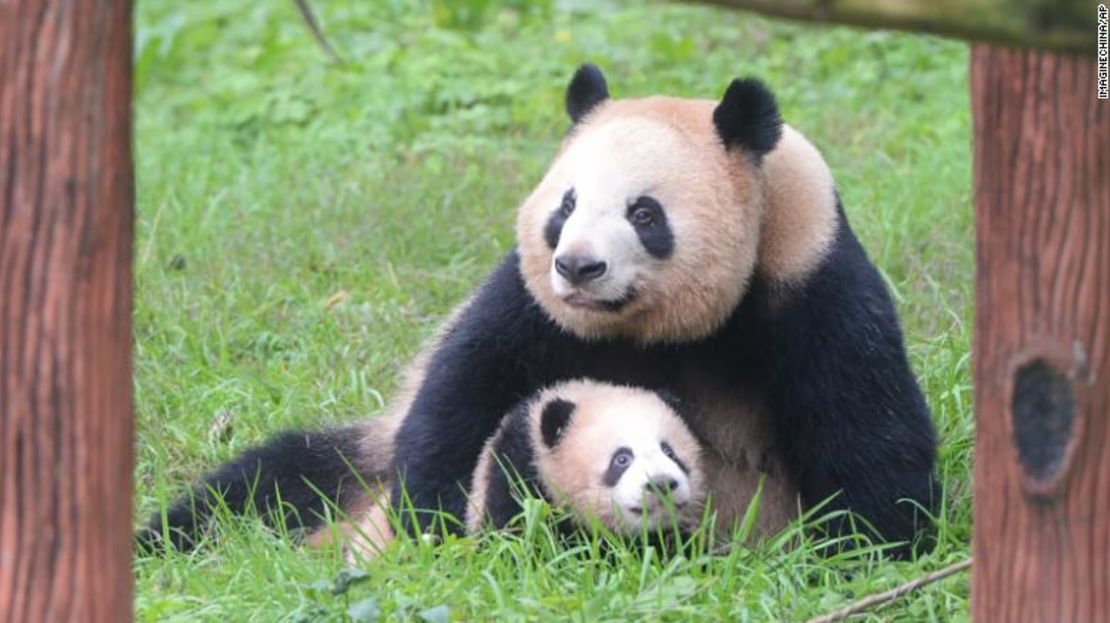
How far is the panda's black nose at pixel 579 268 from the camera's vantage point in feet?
15.7

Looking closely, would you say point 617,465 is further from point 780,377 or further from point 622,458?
point 780,377

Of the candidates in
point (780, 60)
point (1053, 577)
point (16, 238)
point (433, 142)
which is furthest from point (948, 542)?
point (780, 60)

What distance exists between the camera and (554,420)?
5094mm

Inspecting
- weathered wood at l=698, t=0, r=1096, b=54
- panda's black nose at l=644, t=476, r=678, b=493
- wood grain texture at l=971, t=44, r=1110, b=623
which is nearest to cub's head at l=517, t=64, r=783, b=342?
panda's black nose at l=644, t=476, r=678, b=493

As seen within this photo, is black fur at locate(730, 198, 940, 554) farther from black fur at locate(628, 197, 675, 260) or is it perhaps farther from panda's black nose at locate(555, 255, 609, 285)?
panda's black nose at locate(555, 255, 609, 285)

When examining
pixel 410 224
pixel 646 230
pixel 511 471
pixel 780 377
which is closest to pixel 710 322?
pixel 780 377

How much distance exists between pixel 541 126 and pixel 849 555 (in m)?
4.96

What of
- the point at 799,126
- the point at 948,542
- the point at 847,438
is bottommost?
the point at 948,542

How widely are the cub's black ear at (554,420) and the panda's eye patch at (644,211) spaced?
0.57m

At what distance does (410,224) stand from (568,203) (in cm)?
318

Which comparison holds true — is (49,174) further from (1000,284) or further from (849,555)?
(849,555)

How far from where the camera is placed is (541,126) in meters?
9.50

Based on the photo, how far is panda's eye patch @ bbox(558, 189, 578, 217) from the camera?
5.02 m

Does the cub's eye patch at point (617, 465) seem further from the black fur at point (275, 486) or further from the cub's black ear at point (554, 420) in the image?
the black fur at point (275, 486)
